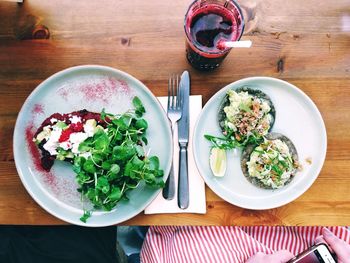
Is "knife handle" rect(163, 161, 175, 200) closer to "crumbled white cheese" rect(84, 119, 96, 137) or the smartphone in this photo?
"crumbled white cheese" rect(84, 119, 96, 137)

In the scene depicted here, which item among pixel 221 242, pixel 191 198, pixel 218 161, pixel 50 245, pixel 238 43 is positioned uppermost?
pixel 238 43

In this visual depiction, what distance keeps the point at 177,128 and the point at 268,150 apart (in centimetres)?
28

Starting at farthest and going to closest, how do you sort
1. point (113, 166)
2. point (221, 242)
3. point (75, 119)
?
1. point (221, 242)
2. point (75, 119)
3. point (113, 166)

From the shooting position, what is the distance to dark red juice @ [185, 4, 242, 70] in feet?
3.43

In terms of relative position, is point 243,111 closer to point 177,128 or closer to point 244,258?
point 177,128

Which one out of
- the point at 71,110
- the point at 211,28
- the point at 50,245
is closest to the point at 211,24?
the point at 211,28

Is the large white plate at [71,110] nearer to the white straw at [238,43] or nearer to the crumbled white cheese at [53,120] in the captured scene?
the crumbled white cheese at [53,120]

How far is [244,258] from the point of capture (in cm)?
131

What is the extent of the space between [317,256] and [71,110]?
0.90 meters

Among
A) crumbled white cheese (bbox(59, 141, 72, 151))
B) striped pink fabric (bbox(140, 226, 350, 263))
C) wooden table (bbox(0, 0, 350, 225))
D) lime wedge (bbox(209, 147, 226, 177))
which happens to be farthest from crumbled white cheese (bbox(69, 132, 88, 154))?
striped pink fabric (bbox(140, 226, 350, 263))

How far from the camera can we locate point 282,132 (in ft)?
3.78

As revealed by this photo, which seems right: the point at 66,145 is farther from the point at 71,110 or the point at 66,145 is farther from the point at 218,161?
the point at 218,161

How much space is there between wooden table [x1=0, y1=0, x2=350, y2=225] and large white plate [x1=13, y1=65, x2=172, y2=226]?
0.07 m

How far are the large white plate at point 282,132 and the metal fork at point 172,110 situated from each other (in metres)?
0.08
